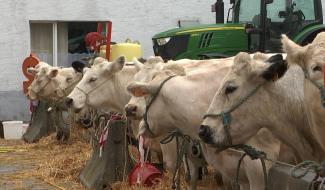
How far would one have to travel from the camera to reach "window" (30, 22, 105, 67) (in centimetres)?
2033

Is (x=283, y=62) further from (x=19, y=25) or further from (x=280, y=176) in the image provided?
(x=19, y=25)

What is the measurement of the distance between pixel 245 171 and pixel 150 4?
1484 centimetres

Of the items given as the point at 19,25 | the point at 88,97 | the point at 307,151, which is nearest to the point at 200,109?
the point at 307,151

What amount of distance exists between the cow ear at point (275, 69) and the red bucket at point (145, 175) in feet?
12.4

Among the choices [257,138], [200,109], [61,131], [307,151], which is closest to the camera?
[307,151]

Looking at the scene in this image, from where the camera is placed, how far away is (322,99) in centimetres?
448

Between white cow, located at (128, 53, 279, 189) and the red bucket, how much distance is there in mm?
1887

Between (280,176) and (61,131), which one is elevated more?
(280,176)

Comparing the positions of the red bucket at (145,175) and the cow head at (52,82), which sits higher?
the cow head at (52,82)

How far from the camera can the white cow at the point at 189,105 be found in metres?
6.42

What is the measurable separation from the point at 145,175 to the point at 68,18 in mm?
12164

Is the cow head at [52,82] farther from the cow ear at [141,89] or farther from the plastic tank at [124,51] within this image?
the cow ear at [141,89]

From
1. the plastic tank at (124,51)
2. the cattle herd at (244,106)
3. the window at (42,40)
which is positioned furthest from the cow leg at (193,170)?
the window at (42,40)

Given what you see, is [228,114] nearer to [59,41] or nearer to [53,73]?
[53,73]
